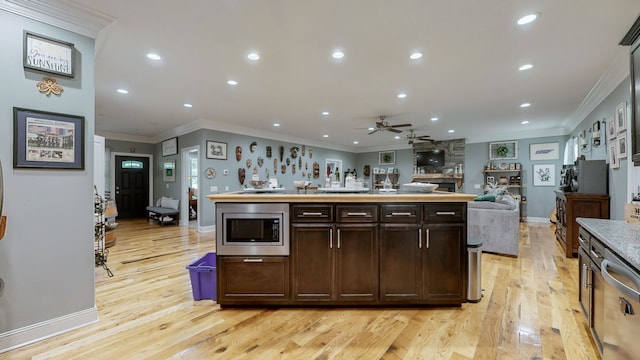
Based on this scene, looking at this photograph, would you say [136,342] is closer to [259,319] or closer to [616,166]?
[259,319]

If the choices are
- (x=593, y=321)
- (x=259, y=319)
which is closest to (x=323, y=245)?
(x=259, y=319)

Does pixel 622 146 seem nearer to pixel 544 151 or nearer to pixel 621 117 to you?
pixel 621 117

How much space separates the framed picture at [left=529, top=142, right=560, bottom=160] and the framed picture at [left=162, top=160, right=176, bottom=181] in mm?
9950

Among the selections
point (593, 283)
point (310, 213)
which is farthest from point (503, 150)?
point (310, 213)

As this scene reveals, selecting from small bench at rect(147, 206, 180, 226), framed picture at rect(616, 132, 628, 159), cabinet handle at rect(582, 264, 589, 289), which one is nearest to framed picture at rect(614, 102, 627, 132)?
framed picture at rect(616, 132, 628, 159)

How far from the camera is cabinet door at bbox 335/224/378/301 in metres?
2.46

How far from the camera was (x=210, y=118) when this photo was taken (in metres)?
6.16

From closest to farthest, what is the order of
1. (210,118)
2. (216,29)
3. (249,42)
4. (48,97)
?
(48,97), (216,29), (249,42), (210,118)

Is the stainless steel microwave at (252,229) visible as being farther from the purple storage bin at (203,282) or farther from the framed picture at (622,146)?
the framed picture at (622,146)

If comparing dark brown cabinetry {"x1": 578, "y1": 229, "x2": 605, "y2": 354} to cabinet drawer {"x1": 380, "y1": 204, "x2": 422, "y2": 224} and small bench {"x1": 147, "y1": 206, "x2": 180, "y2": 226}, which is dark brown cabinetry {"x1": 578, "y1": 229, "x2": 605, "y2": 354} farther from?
small bench {"x1": 147, "y1": 206, "x2": 180, "y2": 226}

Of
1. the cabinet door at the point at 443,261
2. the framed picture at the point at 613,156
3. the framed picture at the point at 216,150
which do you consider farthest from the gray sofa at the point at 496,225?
the framed picture at the point at 216,150

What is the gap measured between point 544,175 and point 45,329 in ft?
33.0

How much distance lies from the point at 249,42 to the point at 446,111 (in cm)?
426

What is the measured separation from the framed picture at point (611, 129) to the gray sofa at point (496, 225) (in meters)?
1.44
